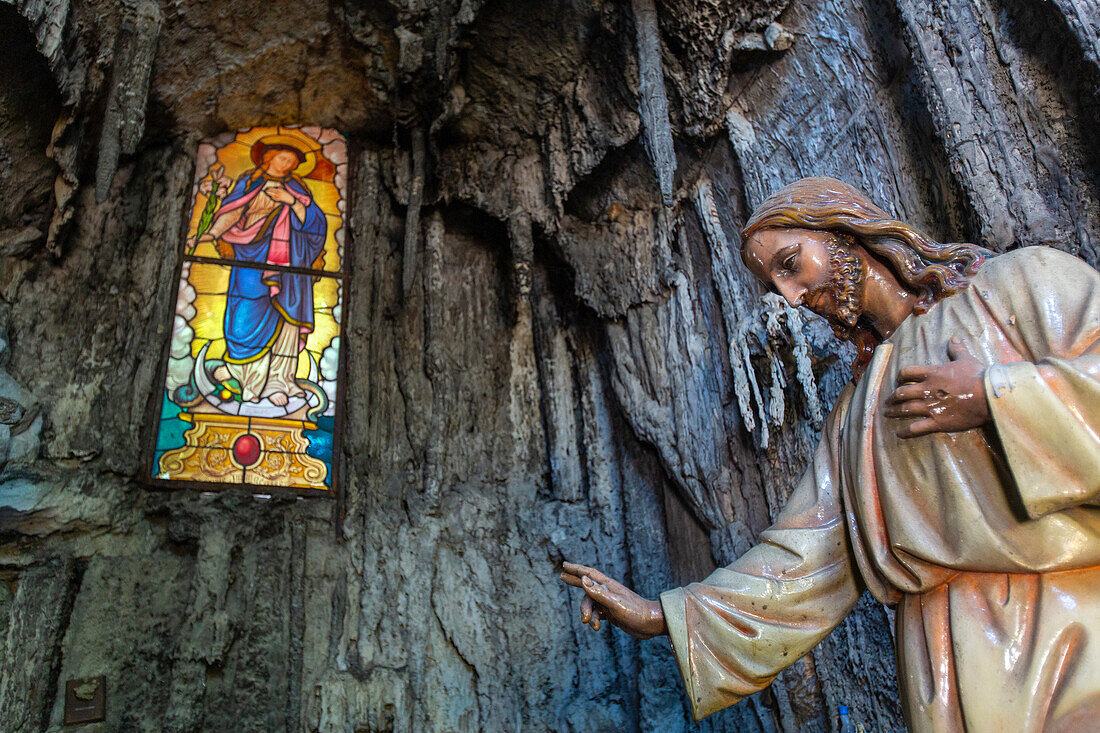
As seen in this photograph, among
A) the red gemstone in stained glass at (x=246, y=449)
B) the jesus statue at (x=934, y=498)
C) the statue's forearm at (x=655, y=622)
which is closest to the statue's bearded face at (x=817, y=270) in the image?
the jesus statue at (x=934, y=498)

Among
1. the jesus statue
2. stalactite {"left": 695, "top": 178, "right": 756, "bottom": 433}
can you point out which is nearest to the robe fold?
stalactite {"left": 695, "top": 178, "right": 756, "bottom": 433}

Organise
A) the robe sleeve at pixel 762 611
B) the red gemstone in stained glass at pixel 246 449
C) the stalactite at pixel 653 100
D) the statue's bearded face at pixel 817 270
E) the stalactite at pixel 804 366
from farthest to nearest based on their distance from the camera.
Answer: the red gemstone in stained glass at pixel 246 449
the stalactite at pixel 653 100
the stalactite at pixel 804 366
the statue's bearded face at pixel 817 270
the robe sleeve at pixel 762 611

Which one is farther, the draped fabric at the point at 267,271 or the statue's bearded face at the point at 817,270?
the draped fabric at the point at 267,271

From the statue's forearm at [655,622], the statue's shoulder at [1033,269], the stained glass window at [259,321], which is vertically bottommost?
the statue's forearm at [655,622]

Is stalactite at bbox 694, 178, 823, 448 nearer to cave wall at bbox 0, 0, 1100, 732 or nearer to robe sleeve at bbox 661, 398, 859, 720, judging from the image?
cave wall at bbox 0, 0, 1100, 732

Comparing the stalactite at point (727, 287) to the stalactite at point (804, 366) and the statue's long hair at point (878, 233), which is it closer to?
the stalactite at point (804, 366)

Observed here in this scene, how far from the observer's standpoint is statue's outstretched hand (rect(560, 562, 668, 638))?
6.38 feet

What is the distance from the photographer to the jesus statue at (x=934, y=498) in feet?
5.00

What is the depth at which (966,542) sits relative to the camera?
5.34 ft

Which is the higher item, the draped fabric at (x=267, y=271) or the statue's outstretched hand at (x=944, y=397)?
the draped fabric at (x=267, y=271)

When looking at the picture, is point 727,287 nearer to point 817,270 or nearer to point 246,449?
point 817,270

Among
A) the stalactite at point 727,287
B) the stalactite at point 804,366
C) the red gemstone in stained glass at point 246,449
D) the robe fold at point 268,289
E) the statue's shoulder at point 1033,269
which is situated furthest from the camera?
the robe fold at point 268,289

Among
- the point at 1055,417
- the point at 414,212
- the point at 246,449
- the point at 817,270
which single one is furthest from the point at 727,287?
the point at 1055,417

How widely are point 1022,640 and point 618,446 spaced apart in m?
3.42
